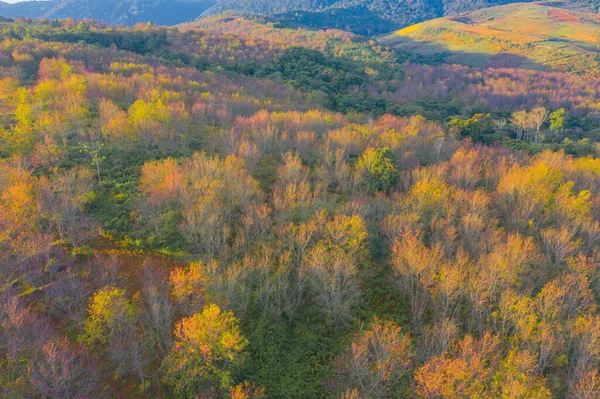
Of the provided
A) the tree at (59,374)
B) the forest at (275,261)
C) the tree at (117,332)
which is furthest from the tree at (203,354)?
the tree at (59,374)

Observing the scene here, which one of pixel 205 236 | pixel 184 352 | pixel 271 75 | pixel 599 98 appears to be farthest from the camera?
pixel 599 98

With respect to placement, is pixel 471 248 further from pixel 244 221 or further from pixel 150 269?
pixel 150 269

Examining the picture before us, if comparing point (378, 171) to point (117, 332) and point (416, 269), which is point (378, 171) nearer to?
point (416, 269)

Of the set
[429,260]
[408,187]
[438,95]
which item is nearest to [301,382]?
[429,260]

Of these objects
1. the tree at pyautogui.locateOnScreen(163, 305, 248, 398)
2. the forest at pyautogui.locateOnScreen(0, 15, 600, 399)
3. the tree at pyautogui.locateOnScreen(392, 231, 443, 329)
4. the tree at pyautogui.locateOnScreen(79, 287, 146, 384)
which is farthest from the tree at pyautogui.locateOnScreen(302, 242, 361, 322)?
the tree at pyautogui.locateOnScreen(79, 287, 146, 384)

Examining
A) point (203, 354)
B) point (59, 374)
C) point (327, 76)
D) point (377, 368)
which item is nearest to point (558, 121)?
point (327, 76)

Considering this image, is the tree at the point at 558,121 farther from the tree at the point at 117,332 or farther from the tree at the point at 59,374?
the tree at the point at 59,374
